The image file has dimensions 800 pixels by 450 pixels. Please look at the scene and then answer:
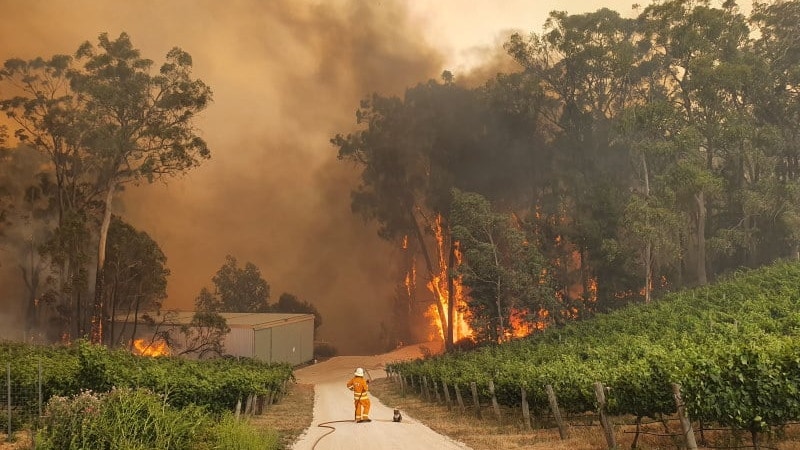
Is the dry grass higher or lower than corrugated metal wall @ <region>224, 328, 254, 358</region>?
lower

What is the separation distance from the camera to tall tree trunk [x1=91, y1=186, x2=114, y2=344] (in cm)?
5519

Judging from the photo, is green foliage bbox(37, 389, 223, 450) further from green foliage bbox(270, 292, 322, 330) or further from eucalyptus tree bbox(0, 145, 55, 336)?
green foliage bbox(270, 292, 322, 330)

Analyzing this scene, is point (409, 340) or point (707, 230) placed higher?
point (707, 230)

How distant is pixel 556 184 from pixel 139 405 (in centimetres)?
6479

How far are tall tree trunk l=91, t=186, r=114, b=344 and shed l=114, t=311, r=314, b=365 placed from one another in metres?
2.32

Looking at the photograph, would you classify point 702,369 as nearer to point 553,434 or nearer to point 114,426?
point 553,434

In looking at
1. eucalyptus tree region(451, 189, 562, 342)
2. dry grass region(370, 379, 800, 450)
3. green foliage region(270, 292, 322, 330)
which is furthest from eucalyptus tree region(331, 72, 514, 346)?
dry grass region(370, 379, 800, 450)

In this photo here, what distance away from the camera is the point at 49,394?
18234 millimetres

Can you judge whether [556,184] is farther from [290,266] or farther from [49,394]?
[49,394]

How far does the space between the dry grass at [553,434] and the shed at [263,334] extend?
3543cm

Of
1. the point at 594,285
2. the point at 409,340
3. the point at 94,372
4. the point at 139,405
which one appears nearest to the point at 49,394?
the point at 94,372

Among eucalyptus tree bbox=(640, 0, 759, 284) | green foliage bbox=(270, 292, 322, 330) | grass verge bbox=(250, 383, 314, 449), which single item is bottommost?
grass verge bbox=(250, 383, 314, 449)

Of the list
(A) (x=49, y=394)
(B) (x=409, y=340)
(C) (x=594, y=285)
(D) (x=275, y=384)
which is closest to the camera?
(A) (x=49, y=394)

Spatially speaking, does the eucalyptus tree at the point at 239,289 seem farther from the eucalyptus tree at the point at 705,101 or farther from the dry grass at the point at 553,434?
the dry grass at the point at 553,434
